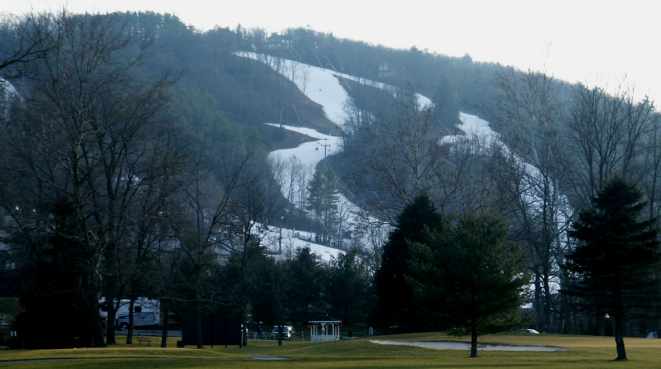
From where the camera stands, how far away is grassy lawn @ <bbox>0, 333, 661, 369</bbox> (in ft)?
83.0

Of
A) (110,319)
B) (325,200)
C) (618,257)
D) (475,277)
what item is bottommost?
(110,319)

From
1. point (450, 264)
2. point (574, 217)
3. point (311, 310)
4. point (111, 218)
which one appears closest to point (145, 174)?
point (111, 218)

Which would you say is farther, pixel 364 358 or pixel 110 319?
pixel 110 319

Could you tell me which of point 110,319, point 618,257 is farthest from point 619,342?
point 110,319

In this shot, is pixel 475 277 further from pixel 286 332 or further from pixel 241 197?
pixel 286 332

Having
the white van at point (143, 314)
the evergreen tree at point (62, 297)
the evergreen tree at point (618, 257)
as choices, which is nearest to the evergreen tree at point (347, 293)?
the white van at point (143, 314)

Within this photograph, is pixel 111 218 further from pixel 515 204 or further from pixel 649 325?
pixel 649 325

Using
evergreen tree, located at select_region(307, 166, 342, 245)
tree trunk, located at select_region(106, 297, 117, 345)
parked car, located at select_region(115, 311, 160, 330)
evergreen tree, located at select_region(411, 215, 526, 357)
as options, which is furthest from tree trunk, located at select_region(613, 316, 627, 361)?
evergreen tree, located at select_region(307, 166, 342, 245)

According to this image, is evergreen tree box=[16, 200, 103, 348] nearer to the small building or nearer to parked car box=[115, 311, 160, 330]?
the small building

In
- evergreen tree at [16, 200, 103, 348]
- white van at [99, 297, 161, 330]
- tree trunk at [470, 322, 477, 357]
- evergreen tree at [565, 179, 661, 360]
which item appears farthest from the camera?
white van at [99, 297, 161, 330]

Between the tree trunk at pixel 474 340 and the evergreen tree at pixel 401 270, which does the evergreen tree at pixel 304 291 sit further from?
the tree trunk at pixel 474 340

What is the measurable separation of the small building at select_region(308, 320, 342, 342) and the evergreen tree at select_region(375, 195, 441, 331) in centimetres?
696

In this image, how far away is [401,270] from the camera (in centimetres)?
5091

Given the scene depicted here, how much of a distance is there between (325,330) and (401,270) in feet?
42.8
